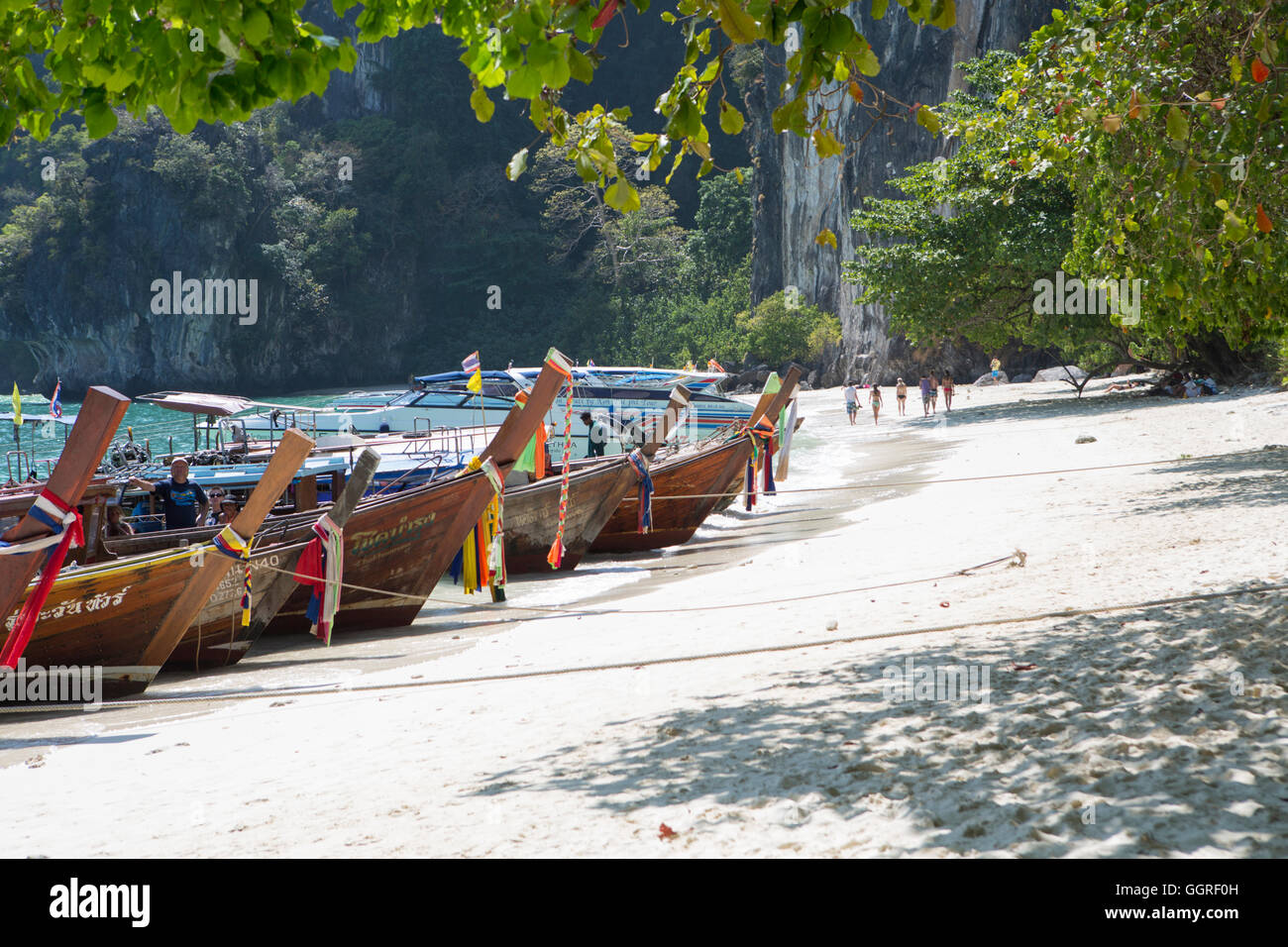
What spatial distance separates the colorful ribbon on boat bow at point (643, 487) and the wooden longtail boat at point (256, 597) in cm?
477

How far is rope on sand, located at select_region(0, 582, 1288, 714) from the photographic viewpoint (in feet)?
19.2

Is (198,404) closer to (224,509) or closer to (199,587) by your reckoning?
(224,509)

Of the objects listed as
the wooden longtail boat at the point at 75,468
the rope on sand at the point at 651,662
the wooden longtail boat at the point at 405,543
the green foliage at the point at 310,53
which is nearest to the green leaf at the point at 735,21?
the green foliage at the point at 310,53

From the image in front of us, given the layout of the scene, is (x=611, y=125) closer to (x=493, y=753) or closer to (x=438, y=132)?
(x=493, y=753)

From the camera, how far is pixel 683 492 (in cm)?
1523

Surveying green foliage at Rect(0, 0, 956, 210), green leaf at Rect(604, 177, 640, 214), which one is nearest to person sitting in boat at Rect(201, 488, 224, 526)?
green foliage at Rect(0, 0, 956, 210)

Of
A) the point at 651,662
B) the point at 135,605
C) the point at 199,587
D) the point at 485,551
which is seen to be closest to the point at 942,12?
the point at 651,662

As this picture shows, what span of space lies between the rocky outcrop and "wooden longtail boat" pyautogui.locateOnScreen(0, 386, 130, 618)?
1512 inches

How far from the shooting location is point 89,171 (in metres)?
67.3

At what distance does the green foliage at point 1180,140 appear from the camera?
643 cm

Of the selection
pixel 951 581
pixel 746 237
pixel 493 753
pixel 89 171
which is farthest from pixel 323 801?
pixel 89 171

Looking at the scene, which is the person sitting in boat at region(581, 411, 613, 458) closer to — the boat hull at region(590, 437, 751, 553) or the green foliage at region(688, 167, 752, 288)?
the boat hull at region(590, 437, 751, 553)

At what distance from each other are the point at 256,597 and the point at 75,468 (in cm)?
313

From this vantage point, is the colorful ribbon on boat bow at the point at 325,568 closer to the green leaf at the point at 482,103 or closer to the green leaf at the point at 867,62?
the green leaf at the point at 482,103
